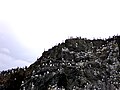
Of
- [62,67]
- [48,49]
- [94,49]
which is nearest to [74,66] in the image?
[62,67]

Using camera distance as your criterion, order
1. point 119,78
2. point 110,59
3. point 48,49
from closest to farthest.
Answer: point 119,78 < point 110,59 < point 48,49

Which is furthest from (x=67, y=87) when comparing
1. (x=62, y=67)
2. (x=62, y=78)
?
(x=62, y=67)

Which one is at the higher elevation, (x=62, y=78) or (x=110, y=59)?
(x=110, y=59)

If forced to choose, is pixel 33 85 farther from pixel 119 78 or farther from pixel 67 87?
pixel 119 78

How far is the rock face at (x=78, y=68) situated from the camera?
204ft

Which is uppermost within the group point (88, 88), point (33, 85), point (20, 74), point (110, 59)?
point (20, 74)

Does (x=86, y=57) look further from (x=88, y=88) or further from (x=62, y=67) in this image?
(x=88, y=88)

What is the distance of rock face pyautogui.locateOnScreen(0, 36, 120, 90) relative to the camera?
204 feet

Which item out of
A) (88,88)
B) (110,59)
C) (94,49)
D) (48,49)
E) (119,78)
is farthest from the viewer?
(48,49)

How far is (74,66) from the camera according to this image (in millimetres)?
67438

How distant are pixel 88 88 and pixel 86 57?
1371 centimetres

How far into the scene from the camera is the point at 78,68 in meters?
66.3

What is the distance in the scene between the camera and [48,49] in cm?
8531

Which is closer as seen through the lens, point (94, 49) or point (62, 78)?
point (62, 78)
